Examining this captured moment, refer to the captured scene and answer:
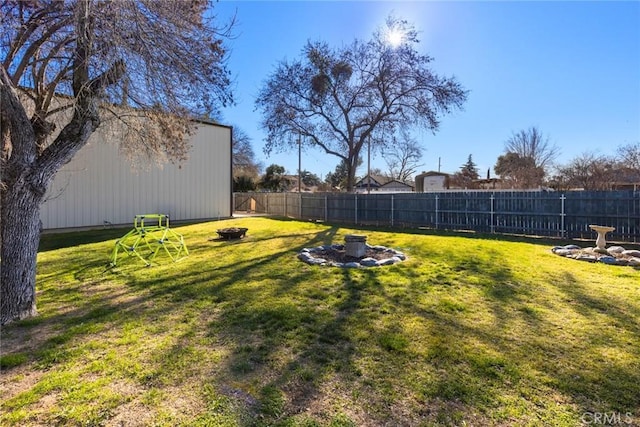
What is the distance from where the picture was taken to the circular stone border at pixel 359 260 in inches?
243

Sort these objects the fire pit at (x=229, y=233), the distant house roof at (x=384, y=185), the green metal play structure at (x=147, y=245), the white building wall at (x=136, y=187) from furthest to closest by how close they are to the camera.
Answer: the distant house roof at (x=384, y=185)
the white building wall at (x=136, y=187)
the fire pit at (x=229, y=233)
the green metal play structure at (x=147, y=245)

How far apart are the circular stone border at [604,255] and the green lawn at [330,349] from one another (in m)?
0.67

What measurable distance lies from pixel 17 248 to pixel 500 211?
11.6 metres

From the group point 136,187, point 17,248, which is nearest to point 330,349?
point 17,248

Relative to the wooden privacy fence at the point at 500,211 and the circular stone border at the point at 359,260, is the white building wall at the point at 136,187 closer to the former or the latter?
the wooden privacy fence at the point at 500,211

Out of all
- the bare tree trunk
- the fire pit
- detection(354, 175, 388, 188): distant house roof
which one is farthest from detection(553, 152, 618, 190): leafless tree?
the bare tree trunk

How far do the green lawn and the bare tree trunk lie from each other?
0.83ft

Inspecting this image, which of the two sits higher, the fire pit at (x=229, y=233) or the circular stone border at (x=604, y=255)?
the fire pit at (x=229, y=233)

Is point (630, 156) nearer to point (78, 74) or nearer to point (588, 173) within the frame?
point (588, 173)

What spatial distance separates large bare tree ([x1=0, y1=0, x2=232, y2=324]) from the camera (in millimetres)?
3436

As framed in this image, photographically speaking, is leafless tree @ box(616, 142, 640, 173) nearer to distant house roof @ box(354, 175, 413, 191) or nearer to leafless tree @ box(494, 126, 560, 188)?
leafless tree @ box(494, 126, 560, 188)

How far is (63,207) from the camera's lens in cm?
1238

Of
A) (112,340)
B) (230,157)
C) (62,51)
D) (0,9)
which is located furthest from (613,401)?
(230,157)

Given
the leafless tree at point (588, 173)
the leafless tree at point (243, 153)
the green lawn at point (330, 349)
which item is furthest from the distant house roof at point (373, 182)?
the green lawn at point (330, 349)
